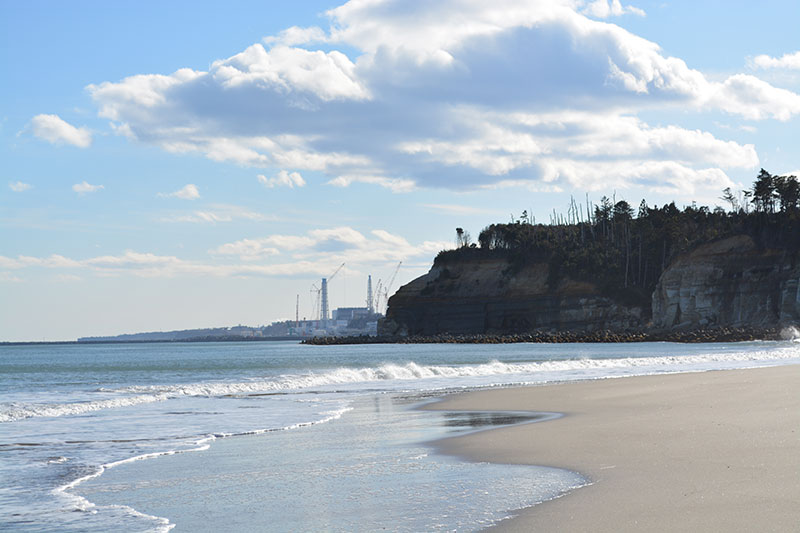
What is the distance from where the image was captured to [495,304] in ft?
455

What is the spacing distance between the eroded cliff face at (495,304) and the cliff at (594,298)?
164 mm

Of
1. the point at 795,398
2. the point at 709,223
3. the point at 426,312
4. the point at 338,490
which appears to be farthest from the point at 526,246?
the point at 338,490

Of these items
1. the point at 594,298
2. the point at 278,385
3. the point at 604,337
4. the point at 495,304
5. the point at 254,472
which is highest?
the point at 594,298

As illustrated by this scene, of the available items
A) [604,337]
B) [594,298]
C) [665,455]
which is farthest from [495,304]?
[665,455]

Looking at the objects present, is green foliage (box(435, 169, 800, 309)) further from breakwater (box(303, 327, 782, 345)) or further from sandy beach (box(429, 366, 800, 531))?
sandy beach (box(429, 366, 800, 531))

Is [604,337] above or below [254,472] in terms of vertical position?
below

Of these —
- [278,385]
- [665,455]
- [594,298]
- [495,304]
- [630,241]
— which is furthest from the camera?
[630,241]

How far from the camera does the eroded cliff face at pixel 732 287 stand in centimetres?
10375

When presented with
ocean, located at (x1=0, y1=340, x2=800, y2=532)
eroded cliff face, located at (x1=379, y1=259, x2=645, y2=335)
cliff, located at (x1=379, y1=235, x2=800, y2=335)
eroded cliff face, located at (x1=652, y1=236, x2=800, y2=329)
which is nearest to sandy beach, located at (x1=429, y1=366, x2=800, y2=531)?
ocean, located at (x1=0, y1=340, x2=800, y2=532)

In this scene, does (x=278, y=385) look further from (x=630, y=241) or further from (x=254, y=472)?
(x=630, y=241)

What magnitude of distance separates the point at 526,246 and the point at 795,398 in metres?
128

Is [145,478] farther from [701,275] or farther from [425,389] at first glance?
[701,275]

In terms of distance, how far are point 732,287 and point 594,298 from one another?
27377 mm

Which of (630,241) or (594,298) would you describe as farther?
(630,241)
